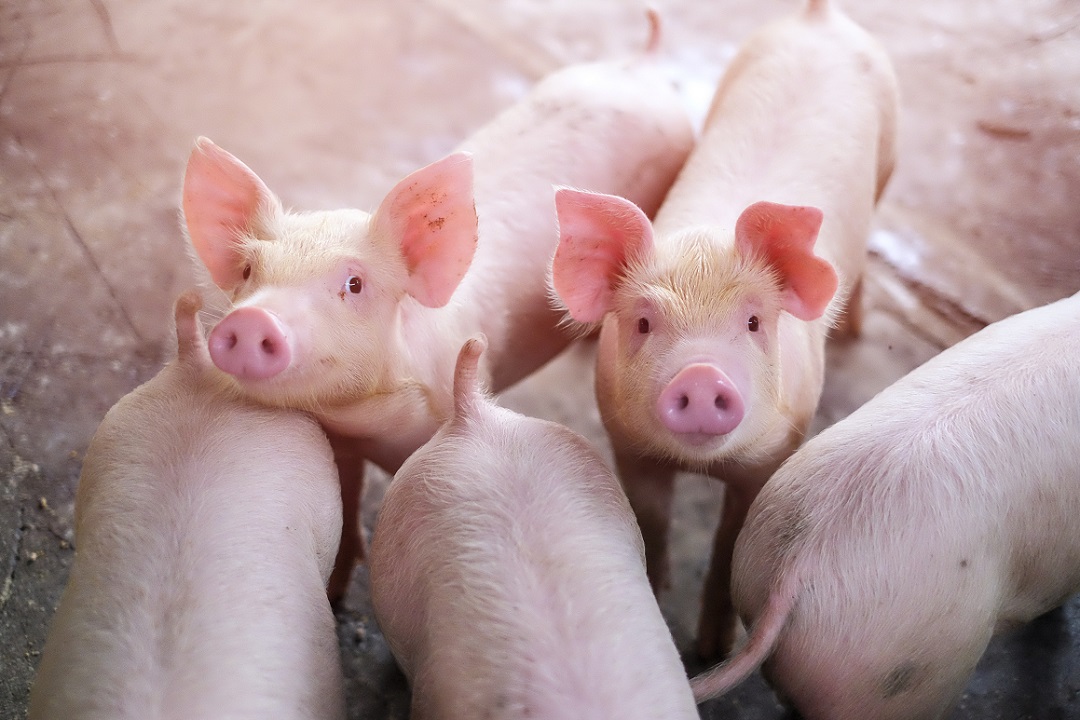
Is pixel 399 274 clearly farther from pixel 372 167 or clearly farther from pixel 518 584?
pixel 372 167

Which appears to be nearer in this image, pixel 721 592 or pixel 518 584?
pixel 518 584

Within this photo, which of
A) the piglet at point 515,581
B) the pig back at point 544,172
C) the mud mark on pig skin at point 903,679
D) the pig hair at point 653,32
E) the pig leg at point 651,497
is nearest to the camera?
the piglet at point 515,581

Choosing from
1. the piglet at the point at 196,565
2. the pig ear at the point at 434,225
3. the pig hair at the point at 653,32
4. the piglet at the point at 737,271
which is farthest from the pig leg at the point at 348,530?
the pig hair at the point at 653,32

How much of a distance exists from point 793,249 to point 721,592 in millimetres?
860

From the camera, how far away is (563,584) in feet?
4.71

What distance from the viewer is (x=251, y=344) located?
1.68m

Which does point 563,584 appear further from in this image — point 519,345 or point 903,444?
point 519,345

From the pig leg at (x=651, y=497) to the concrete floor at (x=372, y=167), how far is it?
0.66 ft

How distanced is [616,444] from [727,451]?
1.13ft

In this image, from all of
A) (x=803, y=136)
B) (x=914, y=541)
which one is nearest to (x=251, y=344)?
(x=914, y=541)

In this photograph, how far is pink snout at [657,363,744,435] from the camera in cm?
159

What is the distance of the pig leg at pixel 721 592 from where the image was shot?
2.16 m

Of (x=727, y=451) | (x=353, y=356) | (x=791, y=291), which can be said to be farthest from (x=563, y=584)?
(x=791, y=291)

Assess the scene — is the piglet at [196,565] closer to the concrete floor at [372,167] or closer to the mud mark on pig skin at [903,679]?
the concrete floor at [372,167]
